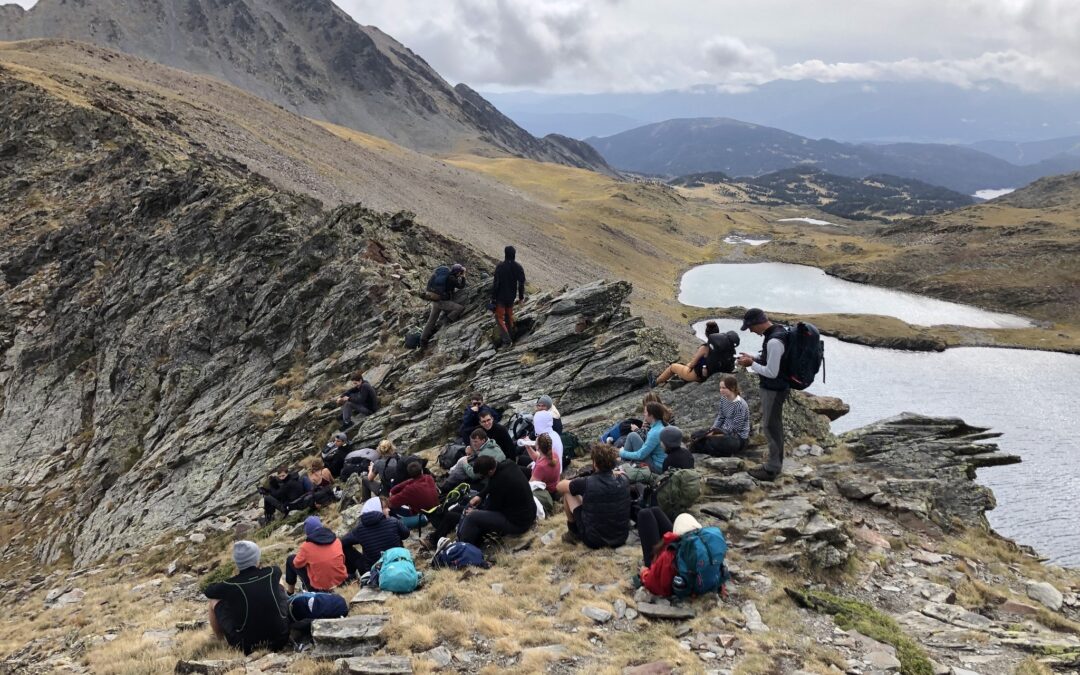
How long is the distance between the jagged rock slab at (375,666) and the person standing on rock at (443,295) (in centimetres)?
1726

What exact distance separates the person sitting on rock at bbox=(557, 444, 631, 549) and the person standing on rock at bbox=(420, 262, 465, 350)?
14.3 meters

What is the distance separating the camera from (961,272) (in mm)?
109125

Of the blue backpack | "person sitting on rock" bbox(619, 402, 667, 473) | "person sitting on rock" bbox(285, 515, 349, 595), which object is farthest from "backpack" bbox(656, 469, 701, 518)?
"person sitting on rock" bbox(285, 515, 349, 595)

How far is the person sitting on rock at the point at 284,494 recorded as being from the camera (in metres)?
18.1

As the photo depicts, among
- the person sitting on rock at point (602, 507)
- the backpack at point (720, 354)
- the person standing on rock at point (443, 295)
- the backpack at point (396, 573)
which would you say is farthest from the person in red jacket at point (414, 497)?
the person standing on rock at point (443, 295)

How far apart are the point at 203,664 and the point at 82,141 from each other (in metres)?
53.0

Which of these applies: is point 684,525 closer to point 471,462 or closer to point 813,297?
point 471,462

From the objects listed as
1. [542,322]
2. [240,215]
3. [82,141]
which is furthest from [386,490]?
[82,141]

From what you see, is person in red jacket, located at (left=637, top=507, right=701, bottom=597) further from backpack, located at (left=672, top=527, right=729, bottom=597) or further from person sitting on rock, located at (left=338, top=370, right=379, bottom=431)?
person sitting on rock, located at (left=338, top=370, right=379, bottom=431)

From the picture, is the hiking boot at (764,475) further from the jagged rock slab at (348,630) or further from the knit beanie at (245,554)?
the knit beanie at (245,554)

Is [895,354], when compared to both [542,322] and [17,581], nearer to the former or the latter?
[542,322]

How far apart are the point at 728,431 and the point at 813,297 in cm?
9608

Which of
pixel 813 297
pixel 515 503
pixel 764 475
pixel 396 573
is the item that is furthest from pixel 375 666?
pixel 813 297

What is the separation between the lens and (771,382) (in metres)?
14.0
